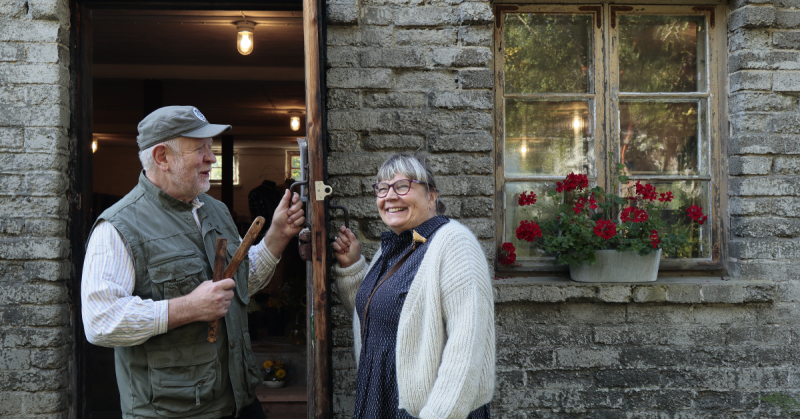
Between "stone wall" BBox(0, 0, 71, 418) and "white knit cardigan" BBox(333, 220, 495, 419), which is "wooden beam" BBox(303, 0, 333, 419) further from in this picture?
"stone wall" BBox(0, 0, 71, 418)

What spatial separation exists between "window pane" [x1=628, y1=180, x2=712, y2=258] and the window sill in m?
0.35

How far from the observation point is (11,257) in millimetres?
3191

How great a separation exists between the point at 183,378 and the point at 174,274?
0.38 metres

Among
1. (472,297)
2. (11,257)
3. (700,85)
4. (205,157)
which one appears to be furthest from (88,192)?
(700,85)

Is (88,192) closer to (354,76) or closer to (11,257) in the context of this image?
(11,257)

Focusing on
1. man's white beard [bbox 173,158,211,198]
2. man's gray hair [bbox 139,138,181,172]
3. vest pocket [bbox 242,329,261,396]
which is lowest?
vest pocket [bbox 242,329,261,396]

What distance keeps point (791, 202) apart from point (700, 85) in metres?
0.91

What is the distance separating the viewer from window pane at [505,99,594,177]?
12.2ft

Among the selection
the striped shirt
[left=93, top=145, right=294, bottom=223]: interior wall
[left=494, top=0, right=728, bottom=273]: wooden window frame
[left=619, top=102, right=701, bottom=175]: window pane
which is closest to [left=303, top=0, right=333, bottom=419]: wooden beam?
the striped shirt

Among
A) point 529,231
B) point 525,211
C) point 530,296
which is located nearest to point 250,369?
point 530,296

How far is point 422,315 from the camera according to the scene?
1944 millimetres

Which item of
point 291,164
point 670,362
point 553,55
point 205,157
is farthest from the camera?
point 291,164

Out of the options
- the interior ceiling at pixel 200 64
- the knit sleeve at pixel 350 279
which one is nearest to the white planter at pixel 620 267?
the knit sleeve at pixel 350 279

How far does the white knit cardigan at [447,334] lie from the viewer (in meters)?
1.83
